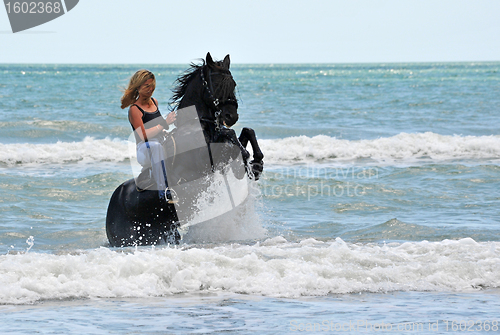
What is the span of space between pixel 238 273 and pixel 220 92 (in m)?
1.76

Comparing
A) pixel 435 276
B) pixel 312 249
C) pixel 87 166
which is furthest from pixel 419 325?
pixel 87 166

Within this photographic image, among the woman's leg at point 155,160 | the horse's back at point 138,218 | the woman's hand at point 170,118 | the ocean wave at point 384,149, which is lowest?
the ocean wave at point 384,149

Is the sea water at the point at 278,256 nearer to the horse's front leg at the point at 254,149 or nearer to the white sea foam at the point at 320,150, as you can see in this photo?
the white sea foam at the point at 320,150

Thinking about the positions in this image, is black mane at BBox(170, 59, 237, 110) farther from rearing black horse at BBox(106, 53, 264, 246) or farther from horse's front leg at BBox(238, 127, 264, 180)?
horse's front leg at BBox(238, 127, 264, 180)

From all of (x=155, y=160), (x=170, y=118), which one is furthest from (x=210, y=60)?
(x=155, y=160)

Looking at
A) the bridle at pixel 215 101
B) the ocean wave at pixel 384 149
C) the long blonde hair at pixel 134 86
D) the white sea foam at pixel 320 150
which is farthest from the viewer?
the ocean wave at pixel 384 149

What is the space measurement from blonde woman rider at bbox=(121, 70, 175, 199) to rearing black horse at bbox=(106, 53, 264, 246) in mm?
96

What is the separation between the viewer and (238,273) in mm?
5293

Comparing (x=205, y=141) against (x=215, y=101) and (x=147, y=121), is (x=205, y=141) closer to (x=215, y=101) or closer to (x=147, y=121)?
(x=215, y=101)

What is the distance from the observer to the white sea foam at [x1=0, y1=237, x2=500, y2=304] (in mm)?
4902

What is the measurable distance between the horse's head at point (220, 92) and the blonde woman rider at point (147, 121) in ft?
1.42

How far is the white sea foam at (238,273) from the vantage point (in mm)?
4902

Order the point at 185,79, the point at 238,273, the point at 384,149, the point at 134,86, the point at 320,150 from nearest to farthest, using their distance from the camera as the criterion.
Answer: the point at 238,273, the point at 134,86, the point at 185,79, the point at 320,150, the point at 384,149

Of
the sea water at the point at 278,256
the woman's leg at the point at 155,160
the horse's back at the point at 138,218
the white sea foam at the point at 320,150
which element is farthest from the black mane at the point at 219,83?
the white sea foam at the point at 320,150
